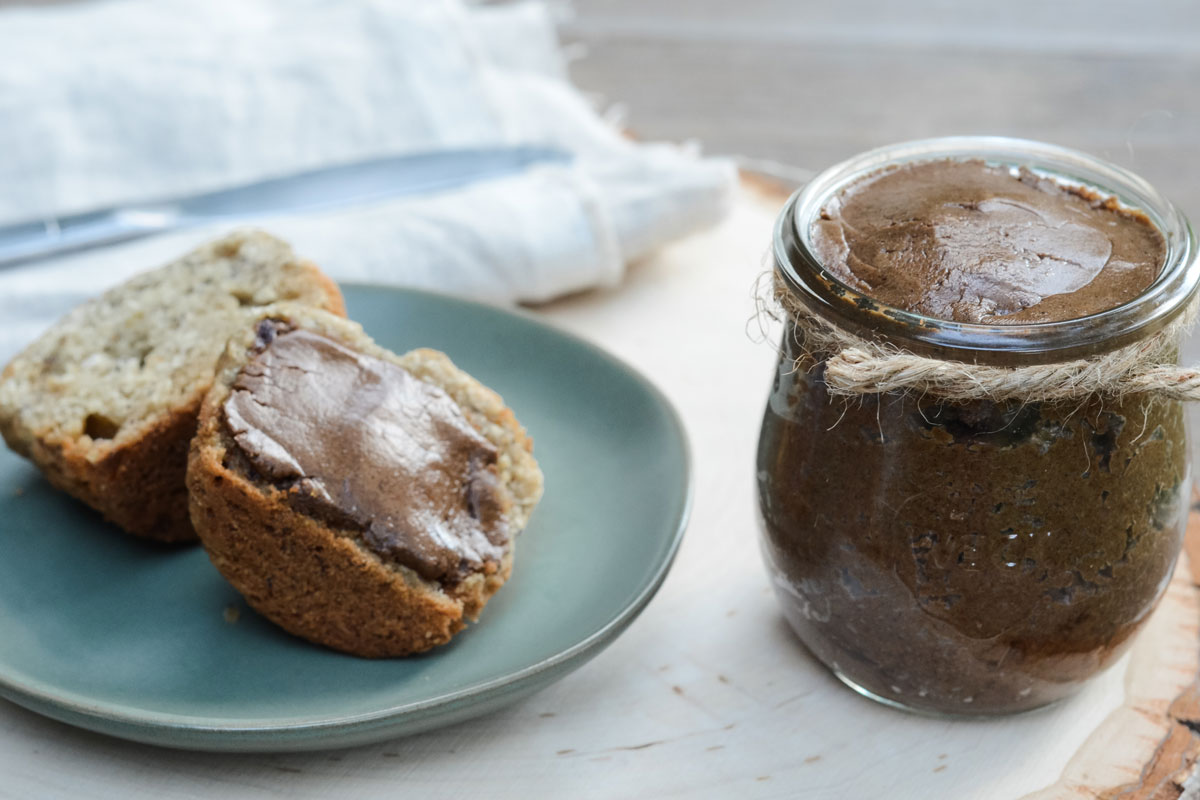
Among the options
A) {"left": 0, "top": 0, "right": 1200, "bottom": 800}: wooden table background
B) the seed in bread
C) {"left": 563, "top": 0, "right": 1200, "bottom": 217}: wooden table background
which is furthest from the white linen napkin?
{"left": 563, "top": 0, "right": 1200, "bottom": 217}: wooden table background

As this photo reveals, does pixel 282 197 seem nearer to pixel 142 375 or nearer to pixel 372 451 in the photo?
pixel 142 375

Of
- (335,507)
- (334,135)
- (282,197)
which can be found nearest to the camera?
(335,507)

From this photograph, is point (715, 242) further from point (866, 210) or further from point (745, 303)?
point (866, 210)

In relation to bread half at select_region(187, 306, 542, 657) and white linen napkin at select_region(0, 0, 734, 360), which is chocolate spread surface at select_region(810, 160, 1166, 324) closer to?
bread half at select_region(187, 306, 542, 657)

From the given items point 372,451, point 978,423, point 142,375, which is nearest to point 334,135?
point 142,375

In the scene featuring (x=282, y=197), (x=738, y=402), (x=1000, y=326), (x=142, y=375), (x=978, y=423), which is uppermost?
(x=1000, y=326)

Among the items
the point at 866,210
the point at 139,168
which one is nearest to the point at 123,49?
the point at 139,168

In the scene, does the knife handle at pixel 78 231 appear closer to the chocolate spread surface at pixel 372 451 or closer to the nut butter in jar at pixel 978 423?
the chocolate spread surface at pixel 372 451
